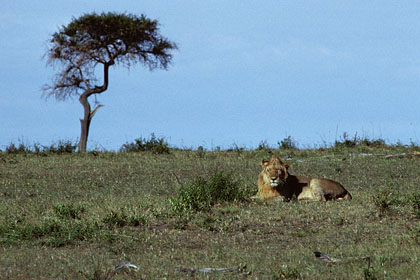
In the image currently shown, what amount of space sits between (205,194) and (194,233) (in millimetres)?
1638

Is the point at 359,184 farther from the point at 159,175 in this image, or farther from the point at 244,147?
the point at 244,147

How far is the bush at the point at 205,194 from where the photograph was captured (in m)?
10.0

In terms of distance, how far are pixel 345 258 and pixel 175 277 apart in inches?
80.7

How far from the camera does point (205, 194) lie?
10305 millimetres

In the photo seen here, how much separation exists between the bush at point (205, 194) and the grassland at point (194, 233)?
0.56 ft

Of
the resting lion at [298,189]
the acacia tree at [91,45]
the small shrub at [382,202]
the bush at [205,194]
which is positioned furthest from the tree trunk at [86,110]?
the small shrub at [382,202]

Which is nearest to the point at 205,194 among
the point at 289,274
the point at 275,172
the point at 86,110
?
the point at 275,172

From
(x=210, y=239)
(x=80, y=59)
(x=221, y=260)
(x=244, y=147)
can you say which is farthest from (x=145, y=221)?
(x=80, y=59)

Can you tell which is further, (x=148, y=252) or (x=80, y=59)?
(x=80, y=59)

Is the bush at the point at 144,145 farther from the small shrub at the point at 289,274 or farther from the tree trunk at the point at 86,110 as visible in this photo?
the small shrub at the point at 289,274

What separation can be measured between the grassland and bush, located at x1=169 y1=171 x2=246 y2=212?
171 millimetres

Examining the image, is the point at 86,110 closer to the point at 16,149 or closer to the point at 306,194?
the point at 16,149

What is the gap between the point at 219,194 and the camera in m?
10.5

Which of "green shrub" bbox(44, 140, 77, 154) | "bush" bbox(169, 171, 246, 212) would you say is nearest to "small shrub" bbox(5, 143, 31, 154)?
"green shrub" bbox(44, 140, 77, 154)
